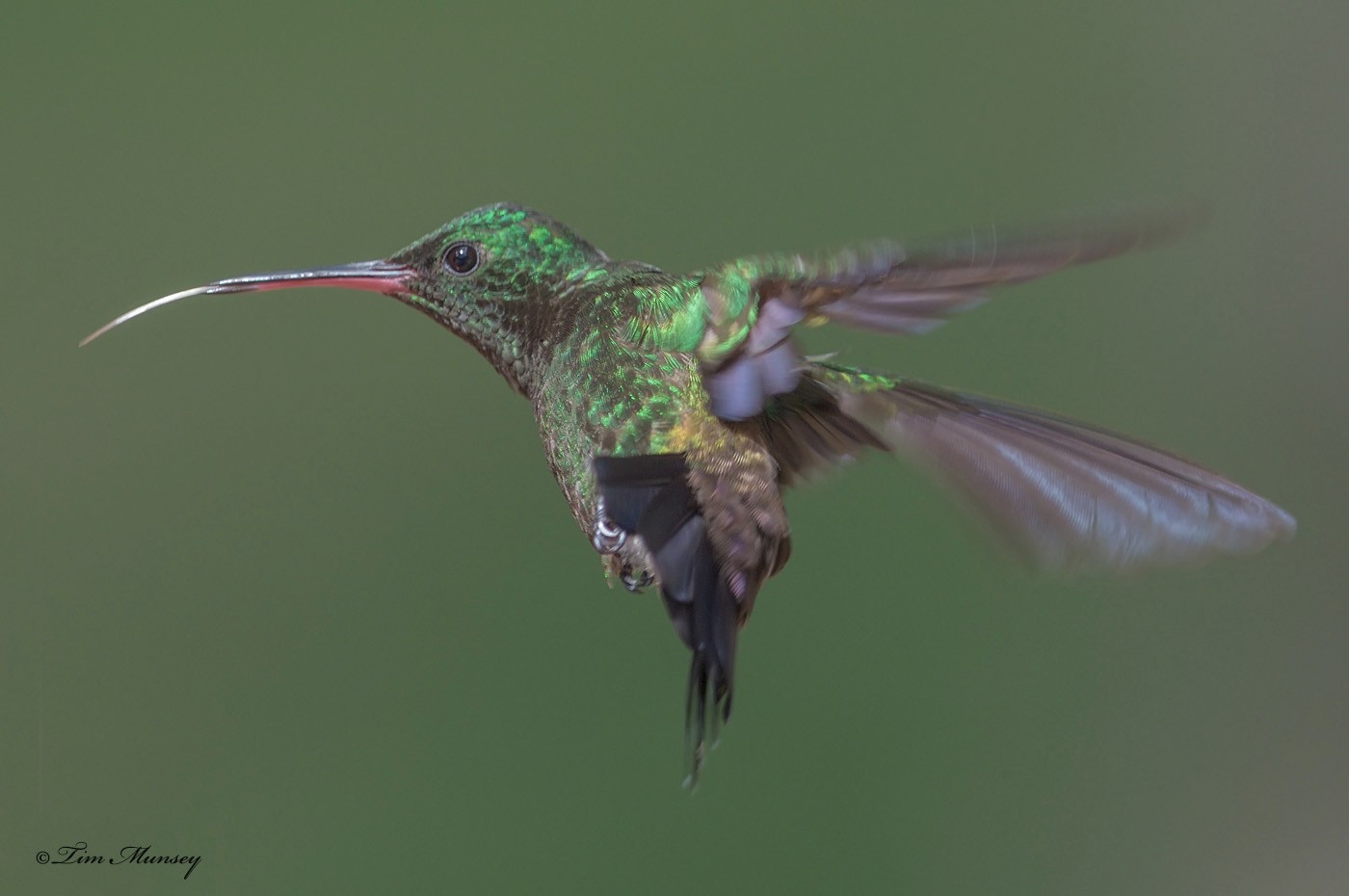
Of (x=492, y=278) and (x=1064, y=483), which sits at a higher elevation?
(x=492, y=278)

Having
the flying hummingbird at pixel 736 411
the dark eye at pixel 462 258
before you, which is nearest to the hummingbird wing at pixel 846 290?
the flying hummingbird at pixel 736 411

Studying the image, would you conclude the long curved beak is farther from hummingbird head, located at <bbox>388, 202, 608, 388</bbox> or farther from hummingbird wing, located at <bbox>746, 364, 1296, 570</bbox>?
hummingbird wing, located at <bbox>746, 364, 1296, 570</bbox>

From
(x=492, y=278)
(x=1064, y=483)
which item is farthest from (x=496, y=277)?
(x=1064, y=483)

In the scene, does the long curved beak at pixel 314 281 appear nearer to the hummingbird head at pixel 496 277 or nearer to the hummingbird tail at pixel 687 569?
the hummingbird head at pixel 496 277

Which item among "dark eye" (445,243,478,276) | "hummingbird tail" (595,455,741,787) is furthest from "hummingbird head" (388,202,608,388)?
"hummingbird tail" (595,455,741,787)

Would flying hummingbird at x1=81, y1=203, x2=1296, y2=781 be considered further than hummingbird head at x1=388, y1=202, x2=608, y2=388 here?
No

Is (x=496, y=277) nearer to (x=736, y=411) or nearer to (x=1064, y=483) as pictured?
(x=736, y=411)

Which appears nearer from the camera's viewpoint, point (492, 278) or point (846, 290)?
point (846, 290)
